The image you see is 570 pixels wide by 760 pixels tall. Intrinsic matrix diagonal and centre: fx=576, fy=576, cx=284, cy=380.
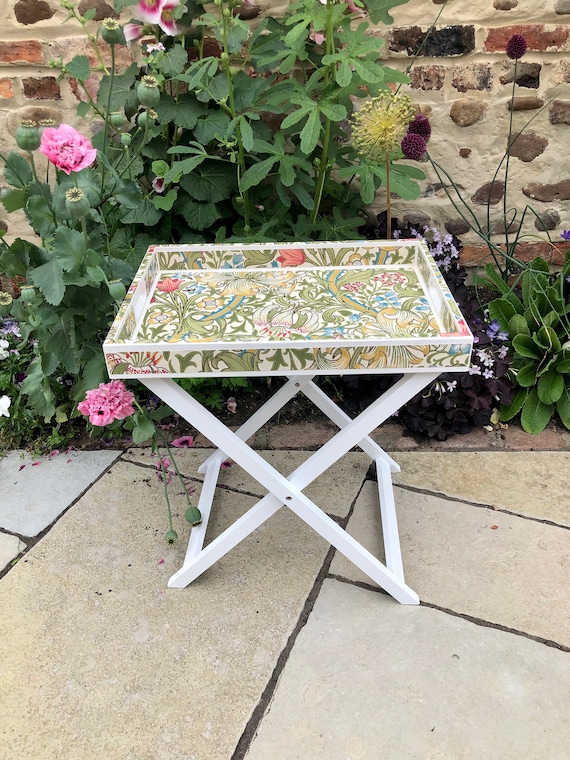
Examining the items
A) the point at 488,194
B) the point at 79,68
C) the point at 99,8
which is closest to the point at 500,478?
the point at 488,194

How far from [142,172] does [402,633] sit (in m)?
1.82

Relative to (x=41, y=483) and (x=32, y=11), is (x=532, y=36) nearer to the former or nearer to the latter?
(x=32, y=11)

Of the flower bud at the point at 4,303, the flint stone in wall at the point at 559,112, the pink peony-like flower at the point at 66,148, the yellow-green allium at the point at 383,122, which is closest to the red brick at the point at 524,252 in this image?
the flint stone in wall at the point at 559,112

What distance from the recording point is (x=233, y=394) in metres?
2.49

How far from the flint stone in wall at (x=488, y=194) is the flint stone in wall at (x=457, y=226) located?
0.32 feet

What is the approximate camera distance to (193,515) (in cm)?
177

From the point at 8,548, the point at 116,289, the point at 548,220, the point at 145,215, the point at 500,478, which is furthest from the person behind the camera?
the point at 548,220

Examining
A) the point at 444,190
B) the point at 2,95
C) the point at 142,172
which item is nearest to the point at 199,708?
the point at 142,172

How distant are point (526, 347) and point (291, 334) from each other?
4.43ft

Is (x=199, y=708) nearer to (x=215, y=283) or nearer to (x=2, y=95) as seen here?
(x=215, y=283)

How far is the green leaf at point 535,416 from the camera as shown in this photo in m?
2.25

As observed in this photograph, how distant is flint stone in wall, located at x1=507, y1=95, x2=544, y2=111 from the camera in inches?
89.8

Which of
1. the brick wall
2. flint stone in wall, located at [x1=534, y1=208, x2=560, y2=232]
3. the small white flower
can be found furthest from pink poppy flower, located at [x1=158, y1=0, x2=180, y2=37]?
flint stone in wall, located at [x1=534, y1=208, x2=560, y2=232]

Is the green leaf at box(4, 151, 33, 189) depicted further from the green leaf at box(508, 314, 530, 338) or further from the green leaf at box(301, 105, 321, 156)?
the green leaf at box(508, 314, 530, 338)
